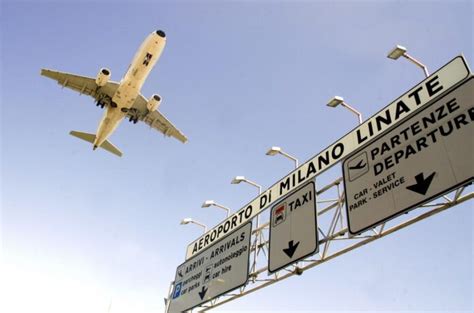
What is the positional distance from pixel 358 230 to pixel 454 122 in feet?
8.20

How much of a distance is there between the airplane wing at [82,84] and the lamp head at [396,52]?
26.6 metres

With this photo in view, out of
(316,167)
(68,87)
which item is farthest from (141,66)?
(316,167)

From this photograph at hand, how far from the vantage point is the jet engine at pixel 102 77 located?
29625 mm

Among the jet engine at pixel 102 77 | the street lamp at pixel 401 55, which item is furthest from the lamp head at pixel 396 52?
the jet engine at pixel 102 77

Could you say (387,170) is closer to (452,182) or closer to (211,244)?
(452,182)

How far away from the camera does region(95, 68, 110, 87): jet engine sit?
29.6 m

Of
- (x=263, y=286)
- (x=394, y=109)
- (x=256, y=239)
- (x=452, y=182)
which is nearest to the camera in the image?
(x=452, y=182)

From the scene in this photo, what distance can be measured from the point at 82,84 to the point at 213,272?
25461 mm

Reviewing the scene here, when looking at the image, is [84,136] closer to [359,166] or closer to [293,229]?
[293,229]

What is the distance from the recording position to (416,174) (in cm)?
647

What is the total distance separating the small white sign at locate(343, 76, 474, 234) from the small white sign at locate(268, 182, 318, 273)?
1050 millimetres

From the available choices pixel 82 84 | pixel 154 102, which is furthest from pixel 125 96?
pixel 82 84

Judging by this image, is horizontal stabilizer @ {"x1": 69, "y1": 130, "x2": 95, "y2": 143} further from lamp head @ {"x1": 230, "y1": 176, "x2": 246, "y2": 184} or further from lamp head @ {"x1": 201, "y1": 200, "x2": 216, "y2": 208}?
lamp head @ {"x1": 230, "y1": 176, "x2": 246, "y2": 184}

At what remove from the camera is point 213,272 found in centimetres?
1088
